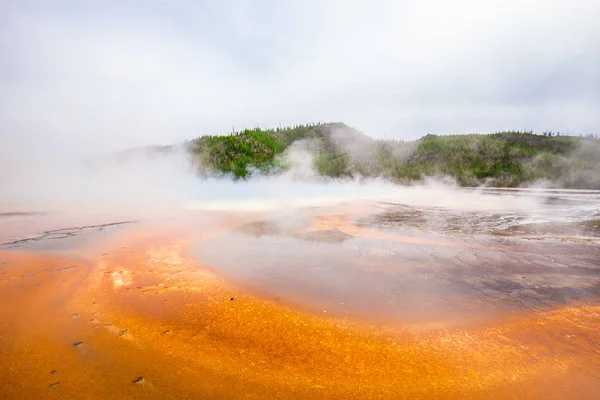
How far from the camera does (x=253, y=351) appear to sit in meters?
3.22

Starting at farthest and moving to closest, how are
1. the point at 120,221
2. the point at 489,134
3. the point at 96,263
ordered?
the point at 489,134
the point at 120,221
the point at 96,263

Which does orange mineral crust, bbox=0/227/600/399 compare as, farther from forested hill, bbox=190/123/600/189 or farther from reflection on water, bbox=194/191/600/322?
forested hill, bbox=190/123/600/189

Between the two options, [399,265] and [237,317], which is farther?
[399,265]

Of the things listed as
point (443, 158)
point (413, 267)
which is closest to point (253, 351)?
point (413, 267)

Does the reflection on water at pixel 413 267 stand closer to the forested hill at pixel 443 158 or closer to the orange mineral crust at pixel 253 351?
the orange mineral crust at pixel 253 351

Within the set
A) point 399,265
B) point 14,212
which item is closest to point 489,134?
point 399,265

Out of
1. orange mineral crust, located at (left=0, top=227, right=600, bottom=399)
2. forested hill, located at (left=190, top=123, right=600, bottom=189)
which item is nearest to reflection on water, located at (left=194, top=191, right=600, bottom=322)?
orange mineral crust, located at (left=0, top=227, right=600, bottom=399)

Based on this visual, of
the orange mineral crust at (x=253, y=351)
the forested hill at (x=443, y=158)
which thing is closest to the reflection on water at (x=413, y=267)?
the orange mineral crust at (x=253, y=351)

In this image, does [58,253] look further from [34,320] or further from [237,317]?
[237,317]

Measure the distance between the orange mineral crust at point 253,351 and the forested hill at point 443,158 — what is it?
160ft

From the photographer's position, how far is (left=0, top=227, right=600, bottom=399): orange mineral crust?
2.64 metres

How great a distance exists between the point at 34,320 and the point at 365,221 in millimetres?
10177

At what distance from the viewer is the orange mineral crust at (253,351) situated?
2645 mm

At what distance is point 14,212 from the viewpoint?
14070mm
